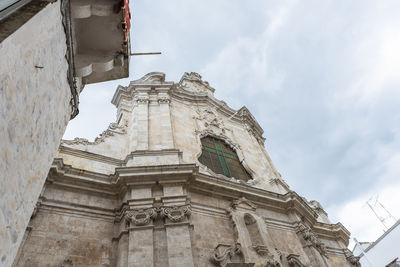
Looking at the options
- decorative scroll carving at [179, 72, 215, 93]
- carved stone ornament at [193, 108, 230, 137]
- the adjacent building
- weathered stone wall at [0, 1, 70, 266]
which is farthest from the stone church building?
decorative scroll carving at [179, 72, 215, 93]

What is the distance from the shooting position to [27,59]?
132 inches

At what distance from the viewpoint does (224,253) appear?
762cm

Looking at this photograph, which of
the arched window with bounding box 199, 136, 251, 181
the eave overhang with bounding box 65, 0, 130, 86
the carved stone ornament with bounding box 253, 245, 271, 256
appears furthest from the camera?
the arched window with bounding box 199, 136, 251, 181

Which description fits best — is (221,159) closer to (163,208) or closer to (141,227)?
(163,208)

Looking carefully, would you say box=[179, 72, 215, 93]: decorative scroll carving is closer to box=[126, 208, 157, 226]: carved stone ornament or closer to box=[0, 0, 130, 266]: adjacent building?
box=[126, 208, 157, 226]: carved stone ornament

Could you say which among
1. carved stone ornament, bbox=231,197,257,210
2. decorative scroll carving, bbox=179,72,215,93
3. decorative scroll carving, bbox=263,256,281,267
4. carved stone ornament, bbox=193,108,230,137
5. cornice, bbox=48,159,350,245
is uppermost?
decorative scroll carving, bbox=179,72,215,93

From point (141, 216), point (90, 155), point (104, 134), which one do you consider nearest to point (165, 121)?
point (104, 134)

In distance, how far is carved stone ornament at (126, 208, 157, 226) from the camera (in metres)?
7.33

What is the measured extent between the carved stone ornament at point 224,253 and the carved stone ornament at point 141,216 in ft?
6.33

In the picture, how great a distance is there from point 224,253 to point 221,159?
5.21 metres

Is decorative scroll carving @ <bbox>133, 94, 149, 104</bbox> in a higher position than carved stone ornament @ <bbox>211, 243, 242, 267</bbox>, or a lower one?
Answer: higher

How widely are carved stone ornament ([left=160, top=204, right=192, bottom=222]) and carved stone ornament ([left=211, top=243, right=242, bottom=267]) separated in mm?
1254

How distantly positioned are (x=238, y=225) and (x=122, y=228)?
136 inches

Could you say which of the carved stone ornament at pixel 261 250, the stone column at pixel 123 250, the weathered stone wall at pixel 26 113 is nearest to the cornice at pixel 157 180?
the stone column at pixel 123 250
